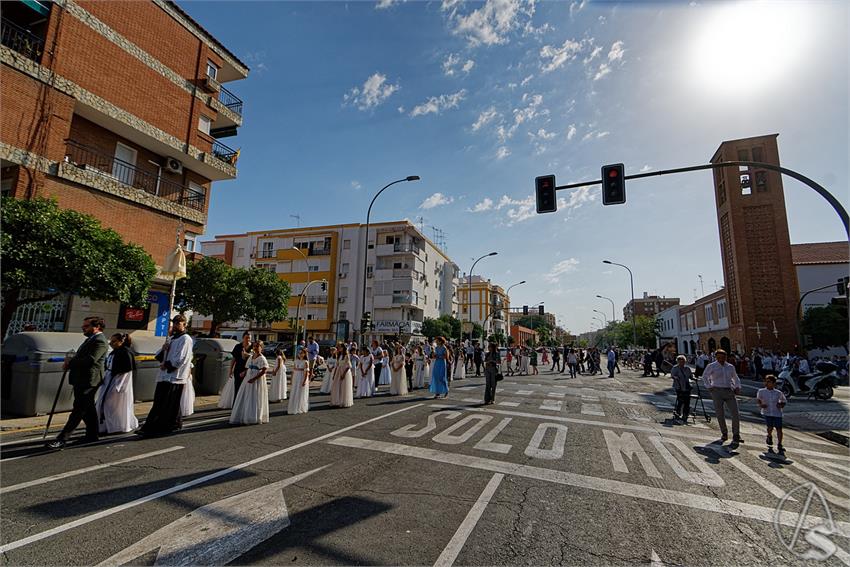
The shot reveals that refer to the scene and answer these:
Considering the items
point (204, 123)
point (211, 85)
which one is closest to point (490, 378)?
point (204, 123)

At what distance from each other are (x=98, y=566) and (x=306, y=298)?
4729 centimetres

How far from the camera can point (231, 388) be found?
9.62 m

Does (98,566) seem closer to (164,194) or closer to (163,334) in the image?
(163,334)

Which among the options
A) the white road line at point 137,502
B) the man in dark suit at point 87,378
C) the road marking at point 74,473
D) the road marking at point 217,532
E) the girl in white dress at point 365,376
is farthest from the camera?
the girl in white dress at point 365,376

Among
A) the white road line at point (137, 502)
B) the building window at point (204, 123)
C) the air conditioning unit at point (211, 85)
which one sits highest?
the air conditioning unit at point (211, 85)

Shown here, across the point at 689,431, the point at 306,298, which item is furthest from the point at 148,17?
the point at 306,298

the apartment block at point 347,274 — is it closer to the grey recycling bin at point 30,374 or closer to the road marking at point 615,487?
the grey recycling bin at point 30,374

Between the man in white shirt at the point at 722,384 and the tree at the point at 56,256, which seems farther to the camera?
the tree at the point at 56,256

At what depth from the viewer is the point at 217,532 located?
3260 mm

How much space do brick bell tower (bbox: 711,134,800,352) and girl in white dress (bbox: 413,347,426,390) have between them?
3521 cm

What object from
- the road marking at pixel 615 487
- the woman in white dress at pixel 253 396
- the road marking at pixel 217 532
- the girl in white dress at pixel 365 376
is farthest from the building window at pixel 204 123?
the road marking at pixel 217 532

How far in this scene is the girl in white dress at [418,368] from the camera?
601 inches

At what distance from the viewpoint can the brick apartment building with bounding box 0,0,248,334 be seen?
1317cm

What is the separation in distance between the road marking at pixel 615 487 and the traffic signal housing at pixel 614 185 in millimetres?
8907
